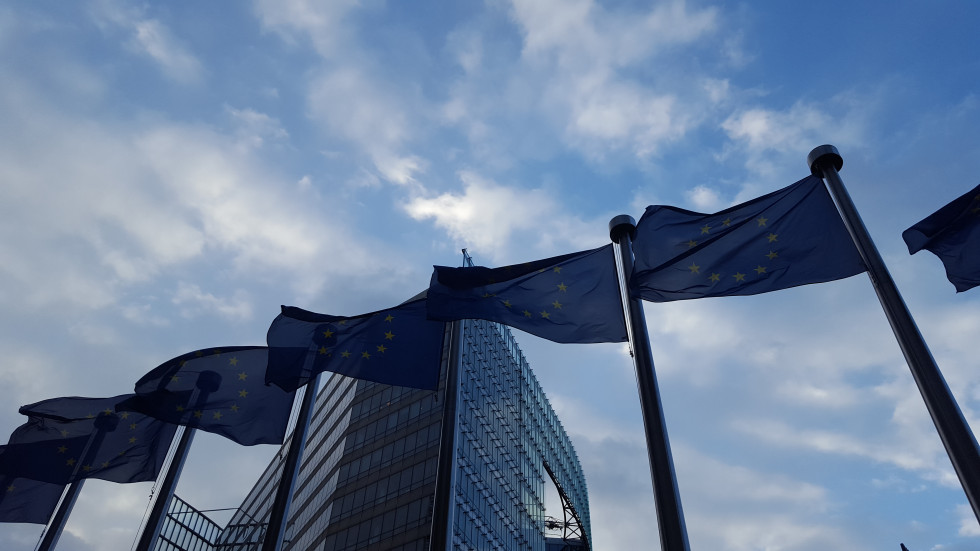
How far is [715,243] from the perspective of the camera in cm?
1539

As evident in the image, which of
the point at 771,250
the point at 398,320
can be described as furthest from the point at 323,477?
the point at 771,250

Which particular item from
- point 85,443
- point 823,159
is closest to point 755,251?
point 823,159

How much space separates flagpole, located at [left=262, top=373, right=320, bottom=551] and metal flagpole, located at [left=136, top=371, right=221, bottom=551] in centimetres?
360

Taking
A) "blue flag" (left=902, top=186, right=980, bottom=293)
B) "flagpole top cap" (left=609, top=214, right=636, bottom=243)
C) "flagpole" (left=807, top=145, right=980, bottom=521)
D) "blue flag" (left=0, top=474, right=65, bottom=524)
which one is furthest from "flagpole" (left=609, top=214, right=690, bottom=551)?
"blue flag" (left=0, top=474, right=65, bottom=524)

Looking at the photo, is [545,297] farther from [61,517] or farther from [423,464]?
[423,464]

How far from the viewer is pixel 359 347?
57.9 feet

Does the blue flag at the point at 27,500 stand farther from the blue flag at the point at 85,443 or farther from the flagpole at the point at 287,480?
the flagpole at the point at 287,480

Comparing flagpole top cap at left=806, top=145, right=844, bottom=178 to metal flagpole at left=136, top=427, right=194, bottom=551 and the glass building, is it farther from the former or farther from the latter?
the glass building

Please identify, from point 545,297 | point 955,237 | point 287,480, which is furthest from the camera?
point 545,297

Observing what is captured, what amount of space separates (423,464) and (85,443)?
43.9 meters

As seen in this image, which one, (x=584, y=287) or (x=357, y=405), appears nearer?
(x=584, y=287)

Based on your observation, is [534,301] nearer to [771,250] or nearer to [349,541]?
[771,250]

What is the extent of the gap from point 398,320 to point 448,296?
2.04 metres

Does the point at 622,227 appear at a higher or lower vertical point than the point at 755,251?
higher
